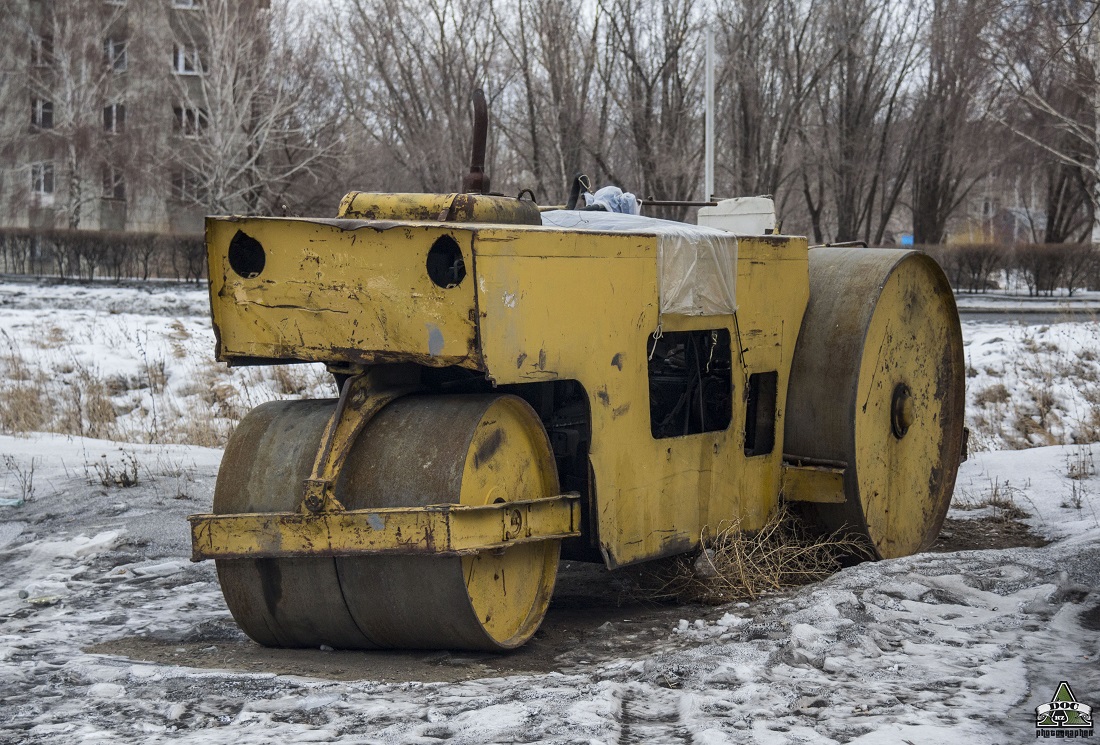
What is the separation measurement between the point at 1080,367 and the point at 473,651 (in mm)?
9830

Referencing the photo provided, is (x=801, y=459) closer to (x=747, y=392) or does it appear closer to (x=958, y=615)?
(x=747, y=392)

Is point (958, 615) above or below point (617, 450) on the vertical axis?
below

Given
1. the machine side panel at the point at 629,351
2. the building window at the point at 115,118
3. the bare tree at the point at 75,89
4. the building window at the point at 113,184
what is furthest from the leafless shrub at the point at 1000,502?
the building window at the point at 115,118

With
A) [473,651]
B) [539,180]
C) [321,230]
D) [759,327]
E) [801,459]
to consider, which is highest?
[539,180]

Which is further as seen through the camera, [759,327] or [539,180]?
[539,180]

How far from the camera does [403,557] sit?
176 inches

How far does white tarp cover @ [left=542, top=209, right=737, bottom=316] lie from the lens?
17.1 feet

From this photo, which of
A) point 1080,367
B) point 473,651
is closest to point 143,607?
point 473,651

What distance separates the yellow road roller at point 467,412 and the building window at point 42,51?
38.5 meters

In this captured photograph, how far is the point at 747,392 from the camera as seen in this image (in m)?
5.74

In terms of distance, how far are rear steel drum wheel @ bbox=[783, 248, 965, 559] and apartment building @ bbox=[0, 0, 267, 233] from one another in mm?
34173

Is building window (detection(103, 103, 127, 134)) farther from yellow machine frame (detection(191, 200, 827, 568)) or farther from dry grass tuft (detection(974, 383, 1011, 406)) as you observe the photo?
yellow machine frame (detection(191, 200, 827, 568))

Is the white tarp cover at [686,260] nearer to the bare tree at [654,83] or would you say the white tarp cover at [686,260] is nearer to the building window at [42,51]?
the bare tree at [654,83]

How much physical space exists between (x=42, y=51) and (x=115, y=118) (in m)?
3.01
